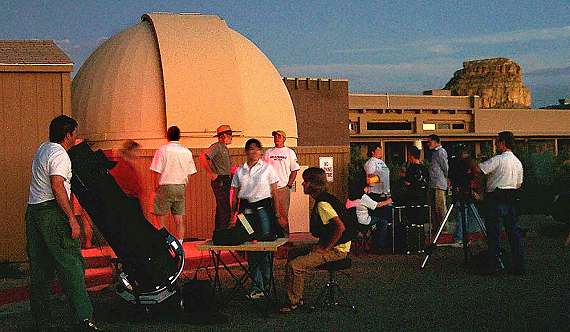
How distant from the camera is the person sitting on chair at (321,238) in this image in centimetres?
765

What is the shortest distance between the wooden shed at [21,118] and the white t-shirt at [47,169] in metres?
4.97

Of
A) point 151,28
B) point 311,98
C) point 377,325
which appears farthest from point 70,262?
point 311,98

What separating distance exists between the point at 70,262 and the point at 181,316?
133 cm

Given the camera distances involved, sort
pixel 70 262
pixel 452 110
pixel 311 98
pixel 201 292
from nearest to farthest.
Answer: pixel 70 262 → pixel 201 292 → pixel 311 98 → pixel 452 110

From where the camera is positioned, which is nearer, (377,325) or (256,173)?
(377,325)

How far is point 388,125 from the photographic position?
56.7m

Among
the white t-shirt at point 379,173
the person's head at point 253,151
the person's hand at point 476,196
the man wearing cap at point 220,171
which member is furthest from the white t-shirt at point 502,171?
the man wearing cap at point 220,171

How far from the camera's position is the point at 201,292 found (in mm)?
7449

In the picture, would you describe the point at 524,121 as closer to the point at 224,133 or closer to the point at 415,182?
the point at 415,182

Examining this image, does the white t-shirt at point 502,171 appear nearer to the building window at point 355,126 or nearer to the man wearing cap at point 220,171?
the man wearing cap at point 220,171

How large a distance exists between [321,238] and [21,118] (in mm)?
5818

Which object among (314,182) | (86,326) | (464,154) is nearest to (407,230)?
(464,154)

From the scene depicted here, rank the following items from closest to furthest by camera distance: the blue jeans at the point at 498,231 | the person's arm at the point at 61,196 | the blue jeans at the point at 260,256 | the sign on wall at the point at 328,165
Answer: the person's arm at the point at 61,196 → the blue jeans at the point at 260,256 → the blue jeans at the point at 498,231 → the sign on wall at the point at 328,165

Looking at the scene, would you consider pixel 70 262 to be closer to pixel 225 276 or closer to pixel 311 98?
pixel 225 276
